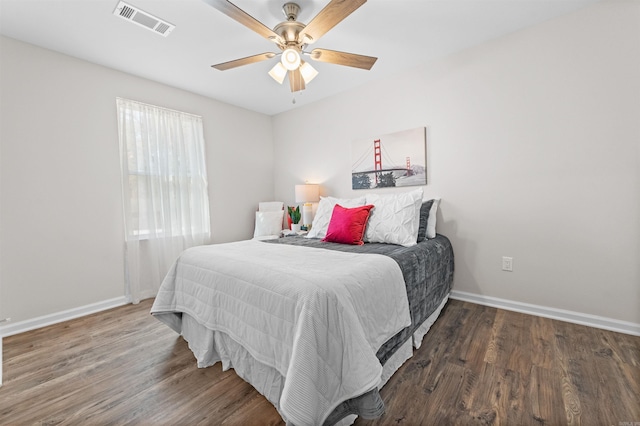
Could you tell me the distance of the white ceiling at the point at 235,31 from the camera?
1.99 metres

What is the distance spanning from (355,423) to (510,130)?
2611mm

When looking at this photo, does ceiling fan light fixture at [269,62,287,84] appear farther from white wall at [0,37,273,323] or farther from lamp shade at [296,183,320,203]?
white wall at [0,37,273,323]

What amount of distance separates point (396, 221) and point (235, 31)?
2144 mm

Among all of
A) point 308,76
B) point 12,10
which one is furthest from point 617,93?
point 12,10

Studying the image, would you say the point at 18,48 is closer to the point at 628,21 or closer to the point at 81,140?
the point at 81,140

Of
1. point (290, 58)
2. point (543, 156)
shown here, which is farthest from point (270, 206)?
point (543, 156)

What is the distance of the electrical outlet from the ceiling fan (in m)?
2.12

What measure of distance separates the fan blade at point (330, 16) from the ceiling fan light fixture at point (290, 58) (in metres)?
0.11

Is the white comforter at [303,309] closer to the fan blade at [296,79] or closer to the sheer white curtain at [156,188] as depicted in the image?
the sheer white curtain at [156,188]

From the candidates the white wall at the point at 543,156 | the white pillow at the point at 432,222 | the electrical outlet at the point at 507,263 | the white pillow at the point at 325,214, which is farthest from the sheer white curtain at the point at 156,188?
the electrical outlet at the point at 507,263

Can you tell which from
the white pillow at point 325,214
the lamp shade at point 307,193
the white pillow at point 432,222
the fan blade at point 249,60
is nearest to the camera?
the fan blade at point 249,60

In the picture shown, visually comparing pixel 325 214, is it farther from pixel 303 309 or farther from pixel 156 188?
pixel 156 188

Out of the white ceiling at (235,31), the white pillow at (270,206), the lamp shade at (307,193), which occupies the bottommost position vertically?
the white pillow at (270,206)

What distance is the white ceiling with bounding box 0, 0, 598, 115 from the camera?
1.99 meters
